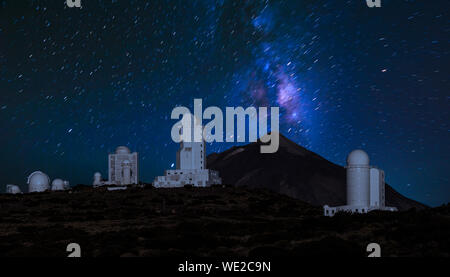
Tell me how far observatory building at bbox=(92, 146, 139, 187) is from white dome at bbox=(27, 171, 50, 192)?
9664 mm

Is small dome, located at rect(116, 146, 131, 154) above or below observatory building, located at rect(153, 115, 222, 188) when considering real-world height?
above

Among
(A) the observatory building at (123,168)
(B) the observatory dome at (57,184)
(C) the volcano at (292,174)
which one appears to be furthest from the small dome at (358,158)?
(C) the volcano at (292,174)

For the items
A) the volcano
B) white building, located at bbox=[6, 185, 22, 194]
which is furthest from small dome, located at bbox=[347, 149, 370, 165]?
the volcano

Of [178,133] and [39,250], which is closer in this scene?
[39,250]

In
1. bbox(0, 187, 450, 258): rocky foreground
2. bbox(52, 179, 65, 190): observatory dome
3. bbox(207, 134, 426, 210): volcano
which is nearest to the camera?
bbox(0, 187, 450, 258): rocky foreground

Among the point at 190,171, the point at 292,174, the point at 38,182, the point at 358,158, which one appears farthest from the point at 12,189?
the point at 292,174

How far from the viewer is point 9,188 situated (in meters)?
79.4

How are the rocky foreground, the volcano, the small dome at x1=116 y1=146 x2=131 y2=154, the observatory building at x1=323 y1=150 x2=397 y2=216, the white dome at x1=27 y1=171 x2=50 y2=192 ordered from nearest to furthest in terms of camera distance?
the rocky foreground → the observatory building at x1=323 y1=150 x2=397 y2=216 → the white dome at x1=27 y1=171 x2=50 y2=192 → the small dome at x1=116 y1=146 x2=131 y2=154 → the volcano

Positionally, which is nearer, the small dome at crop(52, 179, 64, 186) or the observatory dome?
the observatory dome

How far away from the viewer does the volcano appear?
141 m

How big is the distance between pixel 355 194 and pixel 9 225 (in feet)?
99.3

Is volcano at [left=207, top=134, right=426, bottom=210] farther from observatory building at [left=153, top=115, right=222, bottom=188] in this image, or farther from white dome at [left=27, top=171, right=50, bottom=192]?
white dome at [left=27, top=171, right=50, bottom=192]
